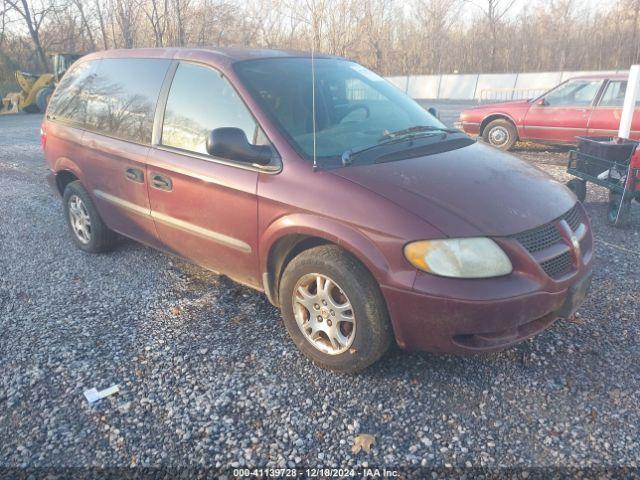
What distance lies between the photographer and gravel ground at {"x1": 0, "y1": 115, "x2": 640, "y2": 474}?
231 centimetres

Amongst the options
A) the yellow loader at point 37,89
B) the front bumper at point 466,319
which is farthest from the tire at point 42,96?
the front bumper at point 466,319

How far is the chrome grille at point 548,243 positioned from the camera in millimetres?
2502

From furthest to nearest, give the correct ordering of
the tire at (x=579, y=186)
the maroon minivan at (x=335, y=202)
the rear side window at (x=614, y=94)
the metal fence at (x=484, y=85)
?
1. the metal fence at (x=484, y=85)
2. the rear side window at (x=614, y=94)
3. the tire at (x=579, y=186)
4. the maroon minivan at (x=335, y=202)

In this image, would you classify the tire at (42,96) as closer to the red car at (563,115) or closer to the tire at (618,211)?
the red car at (563,115)

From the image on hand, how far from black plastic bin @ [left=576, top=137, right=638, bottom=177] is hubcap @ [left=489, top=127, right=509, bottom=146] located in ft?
13.3

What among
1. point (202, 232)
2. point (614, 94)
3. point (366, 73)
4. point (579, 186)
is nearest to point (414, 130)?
→ point (366, 73)

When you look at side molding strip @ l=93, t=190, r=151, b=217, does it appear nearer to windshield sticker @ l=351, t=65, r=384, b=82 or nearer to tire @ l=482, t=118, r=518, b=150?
windshield sticker @ l=351, t=65, r=384, b=82

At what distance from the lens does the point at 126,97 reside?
3.94m

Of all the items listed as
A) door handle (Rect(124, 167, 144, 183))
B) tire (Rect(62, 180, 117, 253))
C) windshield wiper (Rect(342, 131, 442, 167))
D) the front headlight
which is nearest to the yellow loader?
tire (Rect(62, 180, 117, 253))

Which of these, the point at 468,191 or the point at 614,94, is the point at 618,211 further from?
the point at 614,94

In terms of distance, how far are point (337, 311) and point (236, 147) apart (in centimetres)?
111

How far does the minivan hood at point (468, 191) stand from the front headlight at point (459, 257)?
5 cm

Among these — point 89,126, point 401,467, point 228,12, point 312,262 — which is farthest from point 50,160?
point 228,12

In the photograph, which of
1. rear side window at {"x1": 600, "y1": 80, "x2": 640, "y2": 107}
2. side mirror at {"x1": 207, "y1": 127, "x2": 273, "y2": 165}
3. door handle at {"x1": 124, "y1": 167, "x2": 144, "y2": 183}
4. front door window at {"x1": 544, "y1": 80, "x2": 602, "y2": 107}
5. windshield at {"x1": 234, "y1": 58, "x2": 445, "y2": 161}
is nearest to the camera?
side mirror at {"x1": 207, "y1": 127, "x2": 273, "y2": 165}
